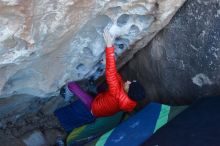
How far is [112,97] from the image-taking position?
2.04 metres

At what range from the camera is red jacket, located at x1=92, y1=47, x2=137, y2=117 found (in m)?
1.94

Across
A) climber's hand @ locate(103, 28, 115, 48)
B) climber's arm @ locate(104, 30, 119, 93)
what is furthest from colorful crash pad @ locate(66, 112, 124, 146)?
climber's hand @ locate(103, 28, 115, 48)

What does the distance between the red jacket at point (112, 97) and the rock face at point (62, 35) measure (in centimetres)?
8

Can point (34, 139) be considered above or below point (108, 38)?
below

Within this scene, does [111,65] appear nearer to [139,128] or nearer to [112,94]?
[112,94]

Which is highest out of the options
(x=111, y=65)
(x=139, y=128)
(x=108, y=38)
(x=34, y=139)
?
(x=108, y=38)

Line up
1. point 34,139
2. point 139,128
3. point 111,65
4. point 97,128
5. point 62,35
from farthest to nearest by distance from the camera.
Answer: point 34,139 < point 97,128 < point 111,65 < point 139,128 < point 62,35

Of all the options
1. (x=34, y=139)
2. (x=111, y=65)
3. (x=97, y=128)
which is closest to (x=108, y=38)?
(x=111, y=65)

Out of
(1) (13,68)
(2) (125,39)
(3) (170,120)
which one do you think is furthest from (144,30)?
(1) (13,68)

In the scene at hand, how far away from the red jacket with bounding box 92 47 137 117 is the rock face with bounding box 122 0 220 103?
170mm

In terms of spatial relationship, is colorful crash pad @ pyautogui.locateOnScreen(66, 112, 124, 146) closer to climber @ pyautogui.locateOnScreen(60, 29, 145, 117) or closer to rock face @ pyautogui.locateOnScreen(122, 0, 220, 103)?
climber @ pyautogui.locateOnScreen(60, 29, 145, 117)

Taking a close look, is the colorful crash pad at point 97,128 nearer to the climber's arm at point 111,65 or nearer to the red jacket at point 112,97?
the red jacket at point 112,97

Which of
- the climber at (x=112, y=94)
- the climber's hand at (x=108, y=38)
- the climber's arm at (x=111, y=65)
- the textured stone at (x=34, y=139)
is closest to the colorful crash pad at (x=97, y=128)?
the climber at (x=112, y=94)

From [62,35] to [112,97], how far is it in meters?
0.52
